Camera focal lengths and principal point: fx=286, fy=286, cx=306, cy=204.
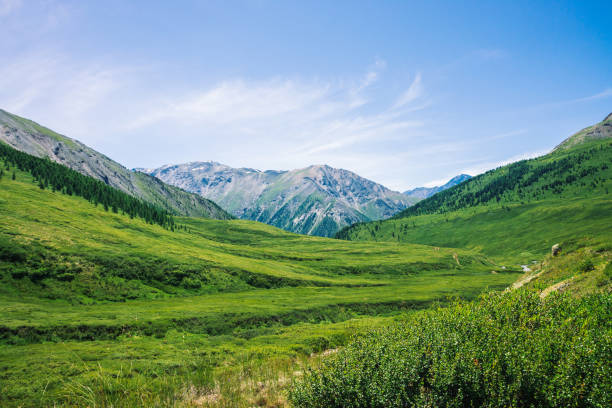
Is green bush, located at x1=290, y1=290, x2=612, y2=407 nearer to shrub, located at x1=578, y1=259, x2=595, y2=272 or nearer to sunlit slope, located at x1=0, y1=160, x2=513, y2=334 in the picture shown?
shrub, located at x1=578, y1=259, x2=595, y2=272

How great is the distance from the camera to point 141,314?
46.9 metres

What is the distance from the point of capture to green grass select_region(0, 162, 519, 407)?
18.1 m

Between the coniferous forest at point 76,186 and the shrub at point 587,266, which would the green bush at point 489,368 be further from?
the coniferous forest at point 76,186

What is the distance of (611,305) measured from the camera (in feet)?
43.1

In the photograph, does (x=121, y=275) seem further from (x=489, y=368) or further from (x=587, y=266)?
(x=587, y=266)

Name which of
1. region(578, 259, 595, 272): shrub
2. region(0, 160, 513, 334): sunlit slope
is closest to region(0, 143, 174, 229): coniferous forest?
region(0, 160, 513, 334): sunlit slope

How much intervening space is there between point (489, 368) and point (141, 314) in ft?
169

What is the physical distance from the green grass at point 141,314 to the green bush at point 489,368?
5.18 meters

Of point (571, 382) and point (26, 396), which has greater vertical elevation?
point (571, 382)

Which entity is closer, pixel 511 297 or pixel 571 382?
pixel 571 382

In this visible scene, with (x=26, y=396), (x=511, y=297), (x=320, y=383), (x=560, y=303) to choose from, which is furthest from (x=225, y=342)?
(x=560, y=303)

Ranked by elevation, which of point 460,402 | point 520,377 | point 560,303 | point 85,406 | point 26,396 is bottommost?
point 26,396

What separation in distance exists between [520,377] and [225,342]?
34282 millimetres

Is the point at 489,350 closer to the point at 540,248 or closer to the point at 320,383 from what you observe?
the point at 320,383
